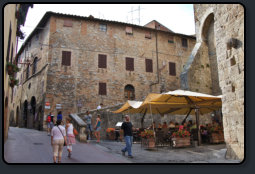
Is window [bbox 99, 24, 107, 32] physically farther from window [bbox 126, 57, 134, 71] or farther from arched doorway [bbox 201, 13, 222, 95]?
arched doorway [bbox 201, 13, 222, 95]

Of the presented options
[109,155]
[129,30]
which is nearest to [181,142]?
[109,155]

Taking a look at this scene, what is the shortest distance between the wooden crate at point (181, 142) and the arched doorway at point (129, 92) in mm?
10767

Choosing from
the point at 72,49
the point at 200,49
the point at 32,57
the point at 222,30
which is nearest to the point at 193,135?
the point at 222,30

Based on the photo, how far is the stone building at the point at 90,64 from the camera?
674 inches

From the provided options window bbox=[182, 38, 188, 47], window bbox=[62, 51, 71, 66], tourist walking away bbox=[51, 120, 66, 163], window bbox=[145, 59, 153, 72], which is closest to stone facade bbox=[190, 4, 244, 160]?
tourist walking away bbox=[51, 120, 66, 163]

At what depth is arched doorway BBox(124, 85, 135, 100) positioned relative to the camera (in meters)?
19.0

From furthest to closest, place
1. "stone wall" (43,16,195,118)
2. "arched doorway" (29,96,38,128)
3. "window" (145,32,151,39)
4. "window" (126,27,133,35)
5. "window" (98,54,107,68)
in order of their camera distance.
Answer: "window" (145,32,151,39), "window" (126,27,133,35), "arched doorway" (29,96,38,128), "window" (98,54,107,68), "stone wall" (43,16,195,118)

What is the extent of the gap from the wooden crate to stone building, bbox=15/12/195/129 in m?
10.0

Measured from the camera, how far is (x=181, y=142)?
830cm

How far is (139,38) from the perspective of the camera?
2005 centimetres

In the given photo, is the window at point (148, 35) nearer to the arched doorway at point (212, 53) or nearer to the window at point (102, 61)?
the window at point (102, 61)

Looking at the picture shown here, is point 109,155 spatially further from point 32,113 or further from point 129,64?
point 32,113

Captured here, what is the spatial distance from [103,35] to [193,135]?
11881mm

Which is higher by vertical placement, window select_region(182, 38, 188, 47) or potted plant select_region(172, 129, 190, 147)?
window select_region(182, 38, 188, 47)
